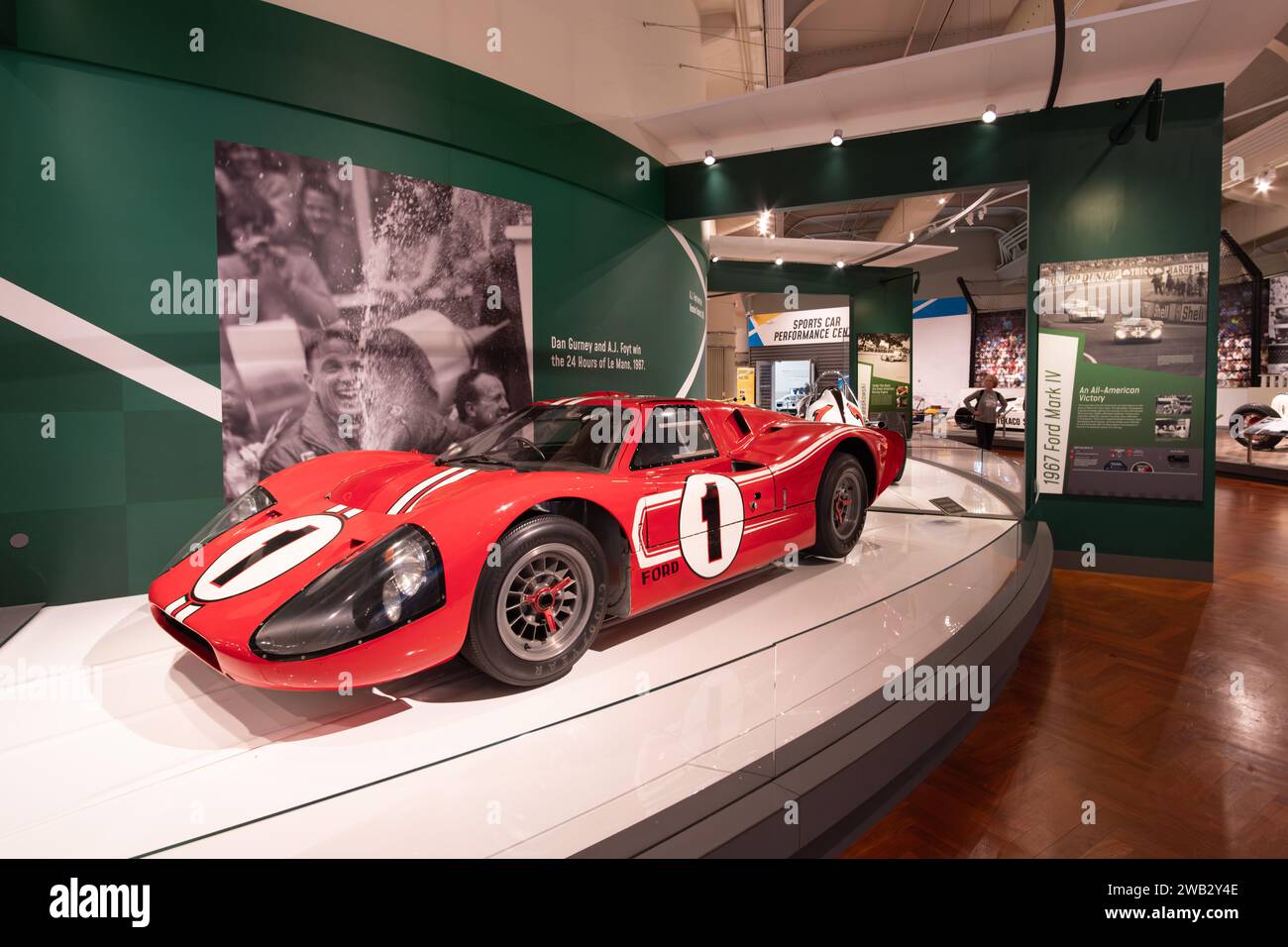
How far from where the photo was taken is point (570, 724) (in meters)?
1.40

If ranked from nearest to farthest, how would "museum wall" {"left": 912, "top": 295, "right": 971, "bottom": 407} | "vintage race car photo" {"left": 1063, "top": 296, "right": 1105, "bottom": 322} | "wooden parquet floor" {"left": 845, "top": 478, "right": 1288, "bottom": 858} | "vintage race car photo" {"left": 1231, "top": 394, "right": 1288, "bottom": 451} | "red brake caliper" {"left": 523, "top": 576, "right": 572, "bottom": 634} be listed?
"wooden parquet floor" {"left": 845, "top": 478, "right": 1288, "bottom": 858} < "red brake caliper" {"left": 523, "top": 576, "right": 572, "bottom": 634} < "vintage race car photo" {"left": 1063, "top": 296, "right": 1105, "bottom": 322} < "vintage race car photo" {"left": 1231, "top": 394, "right": 1288, "bottom": 451} < "museum wall" {"left": 912, "top": 295, "right": 971, "bottom": 407}

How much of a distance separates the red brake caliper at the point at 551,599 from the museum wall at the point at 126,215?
2.48m

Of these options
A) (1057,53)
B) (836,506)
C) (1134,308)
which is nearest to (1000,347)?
(1134,308)

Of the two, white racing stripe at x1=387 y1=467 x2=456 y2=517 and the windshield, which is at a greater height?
the windshield

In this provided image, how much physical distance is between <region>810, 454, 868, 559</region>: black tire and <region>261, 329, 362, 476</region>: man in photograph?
9.44 ft

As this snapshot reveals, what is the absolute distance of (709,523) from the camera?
3014mm

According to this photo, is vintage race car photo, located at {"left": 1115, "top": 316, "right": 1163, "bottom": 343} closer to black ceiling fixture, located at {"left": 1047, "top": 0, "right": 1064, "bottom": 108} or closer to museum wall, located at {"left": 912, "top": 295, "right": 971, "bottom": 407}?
black ceiling fixture, located at {"left": 1047, "top": 0, "right": 1064, "bottom": 108}

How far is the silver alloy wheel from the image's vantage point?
227 cm

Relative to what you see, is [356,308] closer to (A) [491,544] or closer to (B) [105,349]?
(B) [105,349]

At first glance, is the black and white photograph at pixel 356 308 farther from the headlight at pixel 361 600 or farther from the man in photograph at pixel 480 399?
the headlight at pixel 361 600

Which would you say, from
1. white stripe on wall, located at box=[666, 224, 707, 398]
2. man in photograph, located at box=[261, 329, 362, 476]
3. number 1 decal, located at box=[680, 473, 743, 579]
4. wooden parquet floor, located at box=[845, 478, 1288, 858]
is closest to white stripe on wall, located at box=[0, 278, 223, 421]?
man in photograph, located at box=[261, 329, 362, 476]

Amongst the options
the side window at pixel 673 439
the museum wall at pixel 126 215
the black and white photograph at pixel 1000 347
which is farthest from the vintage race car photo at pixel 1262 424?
the museum wall at pixel 126 215
